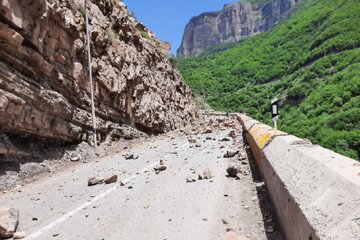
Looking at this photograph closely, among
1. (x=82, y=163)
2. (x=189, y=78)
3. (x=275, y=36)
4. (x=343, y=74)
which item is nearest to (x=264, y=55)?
(x=275, y=36)

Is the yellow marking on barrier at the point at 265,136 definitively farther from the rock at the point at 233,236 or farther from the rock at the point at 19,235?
the rock at the point at 19,235

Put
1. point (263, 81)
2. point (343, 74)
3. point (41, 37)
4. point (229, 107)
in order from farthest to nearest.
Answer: point (263, 81), point (229, 107), point (343, 74), point (41, 37)

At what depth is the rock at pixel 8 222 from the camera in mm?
6059

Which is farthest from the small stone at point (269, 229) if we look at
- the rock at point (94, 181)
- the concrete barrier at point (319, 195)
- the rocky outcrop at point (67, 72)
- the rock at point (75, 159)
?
the rock at point (75, 159)

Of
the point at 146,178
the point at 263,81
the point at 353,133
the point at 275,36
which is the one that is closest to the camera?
the point at 146,178

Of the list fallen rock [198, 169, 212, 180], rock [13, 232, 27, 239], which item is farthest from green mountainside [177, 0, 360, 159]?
rock [13, 232, 27, 239]

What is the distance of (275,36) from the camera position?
116875 millimetres

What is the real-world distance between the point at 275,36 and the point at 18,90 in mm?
113148

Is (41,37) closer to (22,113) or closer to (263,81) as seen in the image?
(22,113)

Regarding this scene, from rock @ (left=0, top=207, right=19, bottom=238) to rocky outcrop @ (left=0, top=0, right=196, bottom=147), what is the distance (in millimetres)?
4997

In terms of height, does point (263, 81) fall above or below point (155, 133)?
above

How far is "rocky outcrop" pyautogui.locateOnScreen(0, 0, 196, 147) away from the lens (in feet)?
38.6

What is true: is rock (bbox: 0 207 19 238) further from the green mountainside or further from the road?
the green mountainside

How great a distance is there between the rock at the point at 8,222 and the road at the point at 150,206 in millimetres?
241
